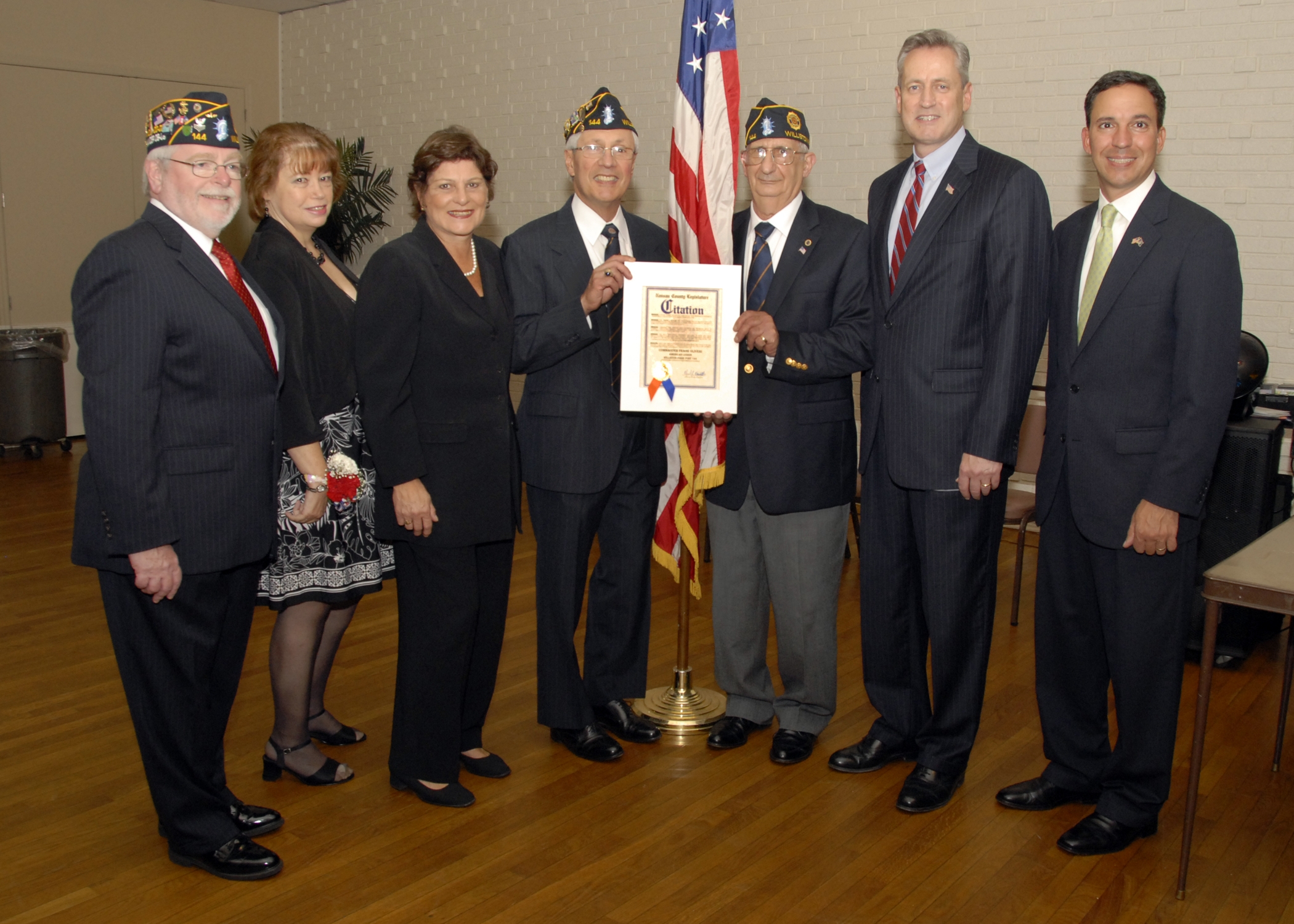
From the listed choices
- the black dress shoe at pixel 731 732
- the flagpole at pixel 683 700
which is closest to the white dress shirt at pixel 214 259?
the flagpole at pixel 683 700

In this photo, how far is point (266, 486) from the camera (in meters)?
2.68

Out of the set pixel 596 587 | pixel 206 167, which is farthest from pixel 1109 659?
pixel 206 167

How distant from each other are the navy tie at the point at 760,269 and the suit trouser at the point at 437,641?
3.43 feet

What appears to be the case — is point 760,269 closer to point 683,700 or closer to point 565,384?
point 565,384

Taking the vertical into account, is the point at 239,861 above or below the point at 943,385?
below

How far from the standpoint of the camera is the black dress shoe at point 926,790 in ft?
10.3

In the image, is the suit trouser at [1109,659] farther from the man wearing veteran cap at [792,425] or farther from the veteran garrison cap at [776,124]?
the veteran garrison cap at [776,124]

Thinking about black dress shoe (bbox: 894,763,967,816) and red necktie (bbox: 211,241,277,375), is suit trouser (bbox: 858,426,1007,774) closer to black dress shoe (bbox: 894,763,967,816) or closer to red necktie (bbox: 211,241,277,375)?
black dress shoe (bbox: 894,763,967,816)

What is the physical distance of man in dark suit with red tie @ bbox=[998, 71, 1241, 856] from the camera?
2.73m

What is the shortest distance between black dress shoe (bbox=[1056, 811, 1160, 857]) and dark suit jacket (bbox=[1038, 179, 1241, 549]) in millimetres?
749

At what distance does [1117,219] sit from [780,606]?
58.0 inches

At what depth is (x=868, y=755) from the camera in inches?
134

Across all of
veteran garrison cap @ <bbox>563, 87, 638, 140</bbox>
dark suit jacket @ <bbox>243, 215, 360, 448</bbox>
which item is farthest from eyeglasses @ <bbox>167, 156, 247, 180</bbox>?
veteran garrison cap @ <bbox>563, 87, 638, 140</bbox>

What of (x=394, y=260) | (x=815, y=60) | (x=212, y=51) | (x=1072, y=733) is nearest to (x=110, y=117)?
(x=212, y=51)
